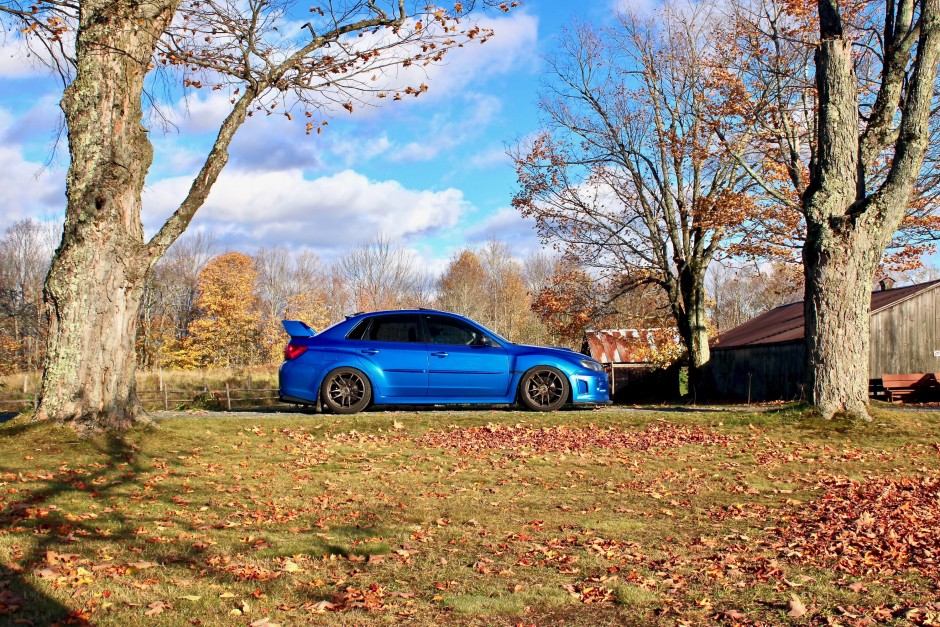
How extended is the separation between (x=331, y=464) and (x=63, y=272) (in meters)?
3.73

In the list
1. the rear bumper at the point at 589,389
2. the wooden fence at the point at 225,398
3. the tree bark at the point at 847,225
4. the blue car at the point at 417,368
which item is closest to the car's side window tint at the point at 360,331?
the blue car at the point at 417,368

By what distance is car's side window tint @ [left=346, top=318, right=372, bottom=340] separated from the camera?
11.8 metres

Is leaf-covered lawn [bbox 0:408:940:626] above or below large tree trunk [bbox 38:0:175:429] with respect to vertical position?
below

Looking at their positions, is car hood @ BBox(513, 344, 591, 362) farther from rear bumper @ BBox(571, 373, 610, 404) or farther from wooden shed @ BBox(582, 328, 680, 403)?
wooden shed @ BBox(582, 328, 680, 403)

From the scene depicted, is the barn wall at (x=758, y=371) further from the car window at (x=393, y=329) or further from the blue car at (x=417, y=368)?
the car window at (x=393, y=329)

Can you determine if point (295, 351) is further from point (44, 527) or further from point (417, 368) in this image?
point (44, 527)

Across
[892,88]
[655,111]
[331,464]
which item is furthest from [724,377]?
[331,464]

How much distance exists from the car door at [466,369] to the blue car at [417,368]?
0.05 ft

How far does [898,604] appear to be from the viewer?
4168 millimetres

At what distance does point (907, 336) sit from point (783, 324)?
729 cm

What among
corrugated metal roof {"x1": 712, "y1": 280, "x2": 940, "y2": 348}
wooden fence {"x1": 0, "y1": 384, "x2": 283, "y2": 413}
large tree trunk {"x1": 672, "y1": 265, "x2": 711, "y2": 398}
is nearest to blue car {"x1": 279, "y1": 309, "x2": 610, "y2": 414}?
wooden fence {"x1": 0, "y1": 384, "x2": 283, "y2": 413}

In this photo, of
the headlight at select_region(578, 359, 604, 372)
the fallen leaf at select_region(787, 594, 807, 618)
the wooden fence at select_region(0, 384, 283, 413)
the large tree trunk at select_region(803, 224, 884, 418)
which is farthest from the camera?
the wooden fence at select_region(0, 384, 283, 413)

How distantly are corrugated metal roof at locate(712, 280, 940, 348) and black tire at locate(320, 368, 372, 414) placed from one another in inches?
718

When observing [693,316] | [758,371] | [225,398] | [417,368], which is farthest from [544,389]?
[758,371]
